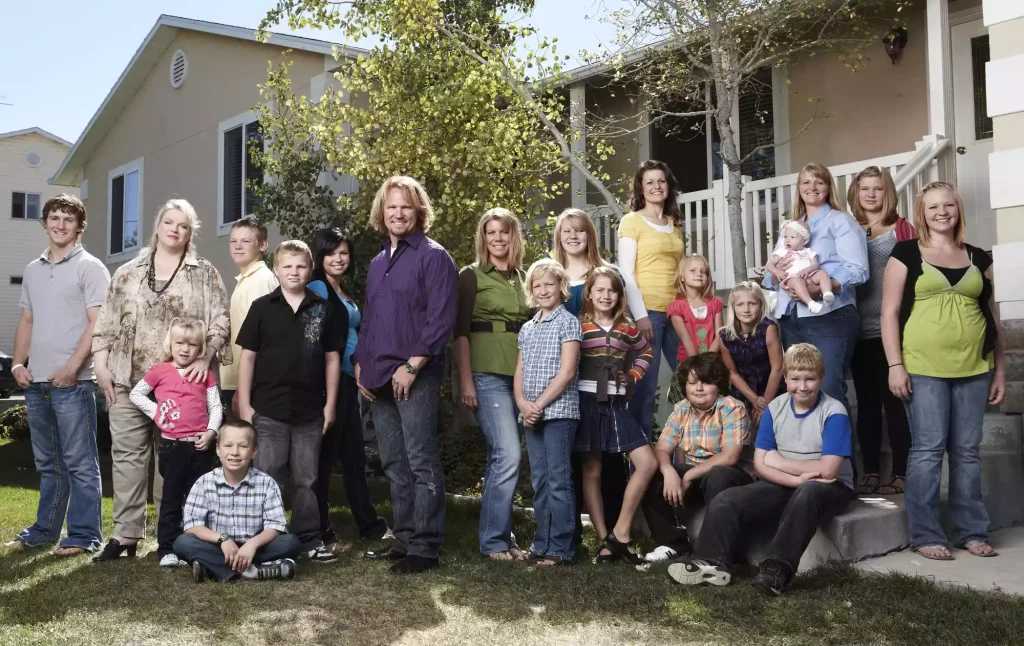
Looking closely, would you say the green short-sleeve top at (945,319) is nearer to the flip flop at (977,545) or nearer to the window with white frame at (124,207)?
the flip flop at (977,545)

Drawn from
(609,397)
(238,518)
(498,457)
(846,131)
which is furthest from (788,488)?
(846,131)

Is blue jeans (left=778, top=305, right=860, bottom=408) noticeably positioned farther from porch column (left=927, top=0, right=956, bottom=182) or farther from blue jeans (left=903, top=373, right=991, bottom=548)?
porch column (left=927, top=0, right=956, bottom=182)

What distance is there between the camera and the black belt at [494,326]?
16.9 ft

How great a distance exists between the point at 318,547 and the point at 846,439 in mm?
2623

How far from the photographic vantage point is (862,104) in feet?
34.4

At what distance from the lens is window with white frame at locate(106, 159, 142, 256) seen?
17.5 meters

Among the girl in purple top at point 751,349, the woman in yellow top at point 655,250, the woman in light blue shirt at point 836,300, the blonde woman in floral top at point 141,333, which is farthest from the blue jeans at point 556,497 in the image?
the blonde woman in floral top at point 141,333

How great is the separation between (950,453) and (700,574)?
146 cm

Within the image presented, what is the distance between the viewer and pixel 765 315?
563cm

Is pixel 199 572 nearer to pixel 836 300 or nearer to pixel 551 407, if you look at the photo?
pixel 551 407

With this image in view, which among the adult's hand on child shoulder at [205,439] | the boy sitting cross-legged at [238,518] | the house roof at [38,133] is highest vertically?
the house roof at [38,133]

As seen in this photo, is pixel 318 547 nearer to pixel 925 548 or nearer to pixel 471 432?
pixel 925 548

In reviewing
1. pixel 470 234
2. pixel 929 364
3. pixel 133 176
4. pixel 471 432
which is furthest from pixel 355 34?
pixel 133 176

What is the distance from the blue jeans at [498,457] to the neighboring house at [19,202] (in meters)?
29.1
